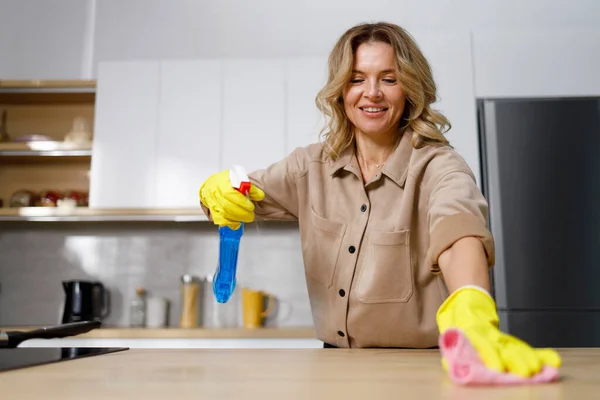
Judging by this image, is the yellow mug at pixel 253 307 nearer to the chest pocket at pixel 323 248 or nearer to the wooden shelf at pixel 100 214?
the wooden shelf at pixel 100 214

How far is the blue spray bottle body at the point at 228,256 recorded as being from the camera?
1168 mm

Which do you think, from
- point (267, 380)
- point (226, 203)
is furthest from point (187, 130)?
point (267, 380)

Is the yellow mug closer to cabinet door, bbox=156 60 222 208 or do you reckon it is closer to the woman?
cabinet door, bbox=156 60 222 208

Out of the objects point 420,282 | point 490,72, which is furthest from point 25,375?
point 490,72

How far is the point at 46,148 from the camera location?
277cm

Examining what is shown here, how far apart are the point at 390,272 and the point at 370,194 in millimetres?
183

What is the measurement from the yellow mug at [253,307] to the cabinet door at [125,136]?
62cm

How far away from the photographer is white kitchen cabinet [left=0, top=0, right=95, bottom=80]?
314 cm

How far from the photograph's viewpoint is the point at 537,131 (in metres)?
2.37

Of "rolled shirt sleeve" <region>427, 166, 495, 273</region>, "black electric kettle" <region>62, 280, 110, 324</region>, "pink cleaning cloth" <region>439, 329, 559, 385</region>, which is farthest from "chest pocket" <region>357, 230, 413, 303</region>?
"black electric kettle" <region>62, 280, 110, 324</region>

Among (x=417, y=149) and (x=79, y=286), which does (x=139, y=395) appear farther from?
(x=79, y=286)

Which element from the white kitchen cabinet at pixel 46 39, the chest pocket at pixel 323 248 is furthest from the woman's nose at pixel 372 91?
the white kitchen cabinet at pixel 46 39

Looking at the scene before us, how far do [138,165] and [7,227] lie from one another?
3.03 ft

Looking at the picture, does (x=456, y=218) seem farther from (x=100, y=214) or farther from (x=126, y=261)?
(x=126, y=261)
